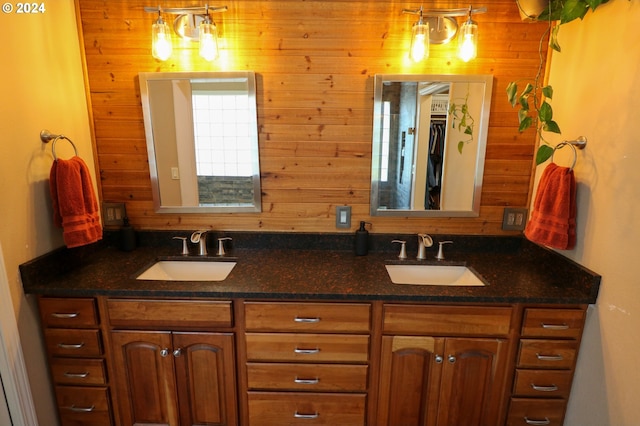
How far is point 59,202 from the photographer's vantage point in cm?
147

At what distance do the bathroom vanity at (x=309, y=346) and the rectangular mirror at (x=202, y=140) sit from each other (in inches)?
19.0

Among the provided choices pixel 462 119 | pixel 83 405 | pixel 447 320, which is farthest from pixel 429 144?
pixel 83 405

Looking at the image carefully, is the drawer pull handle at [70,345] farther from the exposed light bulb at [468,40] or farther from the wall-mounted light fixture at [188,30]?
the exposed light bulb at [468,40]

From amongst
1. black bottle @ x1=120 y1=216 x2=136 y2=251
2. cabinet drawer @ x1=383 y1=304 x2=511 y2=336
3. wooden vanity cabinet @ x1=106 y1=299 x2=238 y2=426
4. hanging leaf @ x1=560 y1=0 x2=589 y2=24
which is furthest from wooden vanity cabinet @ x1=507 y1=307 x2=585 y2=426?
black bottle @ x1=120 y1=216 x2=136 y2=251

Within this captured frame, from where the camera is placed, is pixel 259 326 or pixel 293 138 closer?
pixel 259 326

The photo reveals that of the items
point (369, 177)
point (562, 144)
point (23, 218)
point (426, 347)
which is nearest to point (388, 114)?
point (369, 177)

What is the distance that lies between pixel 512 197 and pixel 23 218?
240 cm

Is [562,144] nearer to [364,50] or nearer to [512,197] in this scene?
[512,197]

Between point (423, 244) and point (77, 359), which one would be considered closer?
point (77, 359)

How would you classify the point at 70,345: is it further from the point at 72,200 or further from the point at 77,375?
the point at 72,200

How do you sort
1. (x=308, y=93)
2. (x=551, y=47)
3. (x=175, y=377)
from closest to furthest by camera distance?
1. (x=551, y=47)
2. (x=175, y=377)
3. (x=308, y=93)

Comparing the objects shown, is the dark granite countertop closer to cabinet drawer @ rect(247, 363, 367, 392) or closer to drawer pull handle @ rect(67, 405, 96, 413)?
cabinet drawer @ rect(247, 363, 367, 392)

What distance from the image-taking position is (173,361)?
1.47 m

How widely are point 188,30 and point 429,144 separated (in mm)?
1368
